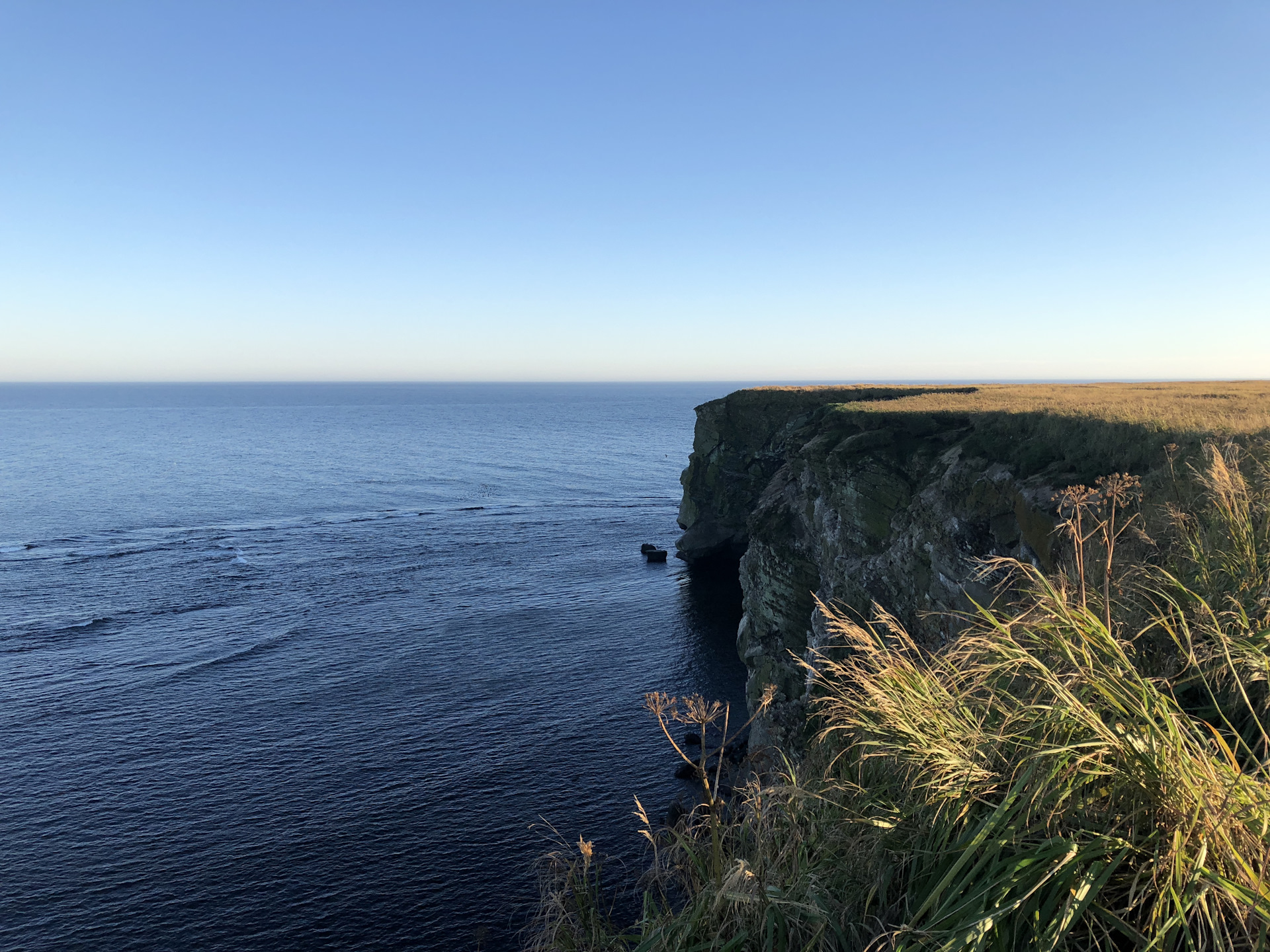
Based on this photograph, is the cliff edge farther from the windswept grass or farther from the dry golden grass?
the windswept grass

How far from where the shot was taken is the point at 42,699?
43.7m

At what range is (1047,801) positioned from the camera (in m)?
4.96

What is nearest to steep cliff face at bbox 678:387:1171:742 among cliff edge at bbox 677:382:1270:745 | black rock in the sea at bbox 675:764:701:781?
cliff edge at bbox 677:382:1270:745

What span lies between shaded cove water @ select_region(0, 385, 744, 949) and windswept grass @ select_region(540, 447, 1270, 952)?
24492 mm

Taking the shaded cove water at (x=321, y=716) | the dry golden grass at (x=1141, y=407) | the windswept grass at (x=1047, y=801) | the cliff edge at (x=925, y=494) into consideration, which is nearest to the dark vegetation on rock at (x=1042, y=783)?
the windswept grass at (x=1047, y=801)

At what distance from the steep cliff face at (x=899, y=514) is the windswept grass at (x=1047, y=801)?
10.4 ft

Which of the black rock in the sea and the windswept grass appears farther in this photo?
the black rock in the sea

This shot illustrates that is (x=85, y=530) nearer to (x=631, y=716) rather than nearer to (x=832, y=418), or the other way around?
(x=631, y=716)

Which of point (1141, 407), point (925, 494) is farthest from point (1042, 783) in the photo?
point (1141, 407)

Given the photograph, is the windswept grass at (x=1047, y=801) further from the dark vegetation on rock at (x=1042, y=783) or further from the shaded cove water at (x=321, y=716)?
the shaded cove water at (x=321, y=716)

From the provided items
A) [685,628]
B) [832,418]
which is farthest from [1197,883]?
[685,628]

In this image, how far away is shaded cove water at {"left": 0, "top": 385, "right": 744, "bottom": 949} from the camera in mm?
28531

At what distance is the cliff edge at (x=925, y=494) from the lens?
21.5 m

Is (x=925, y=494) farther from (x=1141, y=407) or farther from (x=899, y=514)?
(x=1141, y=407)
